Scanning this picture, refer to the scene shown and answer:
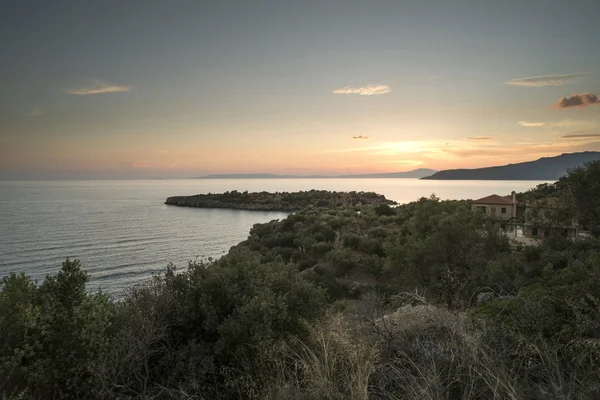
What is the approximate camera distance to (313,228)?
39344mm

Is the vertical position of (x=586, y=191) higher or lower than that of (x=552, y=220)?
higher

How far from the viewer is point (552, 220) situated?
2453cm

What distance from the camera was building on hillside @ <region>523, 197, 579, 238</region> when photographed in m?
23.3

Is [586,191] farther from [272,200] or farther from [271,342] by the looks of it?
[272,200]

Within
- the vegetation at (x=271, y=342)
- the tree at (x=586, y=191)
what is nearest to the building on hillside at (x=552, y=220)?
the tree at (x=586, y=191)

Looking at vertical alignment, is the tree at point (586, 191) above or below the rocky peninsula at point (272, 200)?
above

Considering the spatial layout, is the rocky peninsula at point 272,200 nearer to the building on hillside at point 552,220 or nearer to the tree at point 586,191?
the building on hillside at point 552,220

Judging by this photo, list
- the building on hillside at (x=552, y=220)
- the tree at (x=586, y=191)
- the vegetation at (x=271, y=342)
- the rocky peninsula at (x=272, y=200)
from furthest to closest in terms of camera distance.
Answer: the rocky peninsula at (x=272, y=200), the building on hillside at (x=552, y=220), the tree at (x=586, y=191), the vegetation at (x=271, y=342)

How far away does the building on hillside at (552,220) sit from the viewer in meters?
23.3

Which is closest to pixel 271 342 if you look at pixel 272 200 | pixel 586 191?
pixel 586 191

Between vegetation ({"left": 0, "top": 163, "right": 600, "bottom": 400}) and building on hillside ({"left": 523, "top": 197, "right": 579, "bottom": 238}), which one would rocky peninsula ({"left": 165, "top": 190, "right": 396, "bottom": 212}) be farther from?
vegetation ({"left": 0, "top": 163, "right": 600, "bottom": 400})

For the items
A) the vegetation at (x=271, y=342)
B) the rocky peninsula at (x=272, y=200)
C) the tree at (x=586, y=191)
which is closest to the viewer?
the vegetation at (x=271, y=342)

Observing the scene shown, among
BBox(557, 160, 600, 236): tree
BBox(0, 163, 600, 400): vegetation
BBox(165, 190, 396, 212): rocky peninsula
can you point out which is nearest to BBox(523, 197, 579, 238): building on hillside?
BBox(557, 160, 600, 236): tree

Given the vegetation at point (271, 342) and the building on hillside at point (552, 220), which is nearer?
the vegetation at point (271, 342)
